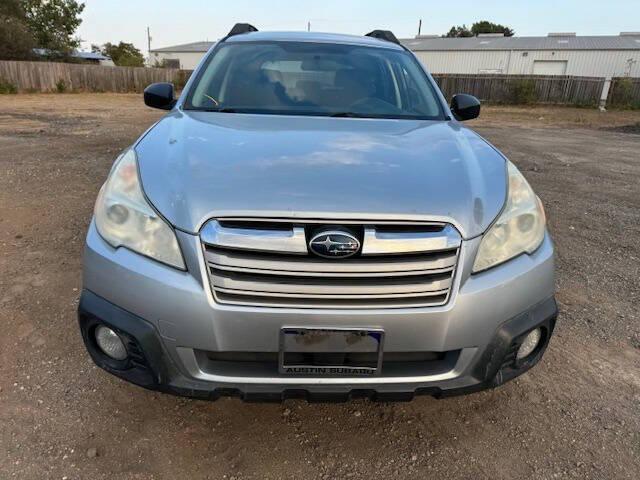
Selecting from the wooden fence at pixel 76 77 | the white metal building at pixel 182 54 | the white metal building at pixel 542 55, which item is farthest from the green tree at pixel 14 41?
the white metal building at pixel 542 55

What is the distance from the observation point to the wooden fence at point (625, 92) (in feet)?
76.0

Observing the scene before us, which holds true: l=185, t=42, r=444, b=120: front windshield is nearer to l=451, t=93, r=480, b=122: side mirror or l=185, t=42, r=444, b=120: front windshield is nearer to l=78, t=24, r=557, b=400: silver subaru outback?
l=451, t=93, r=480, b=122: side mirror

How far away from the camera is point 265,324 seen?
1592 mm

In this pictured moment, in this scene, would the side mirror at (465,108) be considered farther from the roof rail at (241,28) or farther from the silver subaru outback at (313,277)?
the roof rail at (241,28)

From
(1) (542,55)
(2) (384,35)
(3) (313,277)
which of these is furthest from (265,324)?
(1) (542,55)

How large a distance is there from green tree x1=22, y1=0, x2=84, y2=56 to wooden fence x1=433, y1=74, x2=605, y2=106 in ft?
104

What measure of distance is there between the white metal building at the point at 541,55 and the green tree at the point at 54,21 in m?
29.2

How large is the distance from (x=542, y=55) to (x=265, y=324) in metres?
42.4

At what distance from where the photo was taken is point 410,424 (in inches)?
85.2

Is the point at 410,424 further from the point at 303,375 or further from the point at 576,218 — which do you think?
the point at 576,218

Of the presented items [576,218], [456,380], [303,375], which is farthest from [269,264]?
[576,218]

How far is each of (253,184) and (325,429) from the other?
111 cm

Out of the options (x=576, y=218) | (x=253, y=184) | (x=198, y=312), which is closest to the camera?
(x=198, y=312)

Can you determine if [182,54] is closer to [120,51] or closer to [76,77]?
[120,51]
